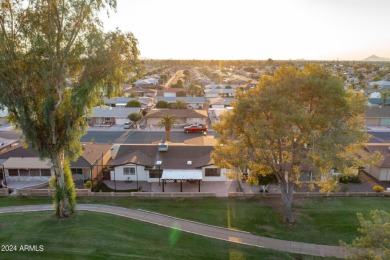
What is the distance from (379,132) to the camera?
64.9 m

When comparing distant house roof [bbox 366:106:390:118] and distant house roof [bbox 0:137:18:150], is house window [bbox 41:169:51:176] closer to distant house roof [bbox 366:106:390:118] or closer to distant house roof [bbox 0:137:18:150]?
distant house roof [bbox 0:137:18:150]

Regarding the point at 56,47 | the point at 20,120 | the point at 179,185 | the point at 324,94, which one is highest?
the point at 56,47

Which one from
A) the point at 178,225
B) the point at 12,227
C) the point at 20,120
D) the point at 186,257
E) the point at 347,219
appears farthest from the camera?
the point at 347,219

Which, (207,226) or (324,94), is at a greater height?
(324,94)

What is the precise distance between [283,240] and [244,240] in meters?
3.17

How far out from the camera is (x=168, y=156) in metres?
40.5

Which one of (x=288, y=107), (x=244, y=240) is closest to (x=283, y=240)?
(x=244, y=240)

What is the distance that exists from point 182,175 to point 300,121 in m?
17.2

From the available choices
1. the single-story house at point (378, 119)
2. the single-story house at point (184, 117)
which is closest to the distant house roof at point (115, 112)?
the single-story house at point (184, 117)

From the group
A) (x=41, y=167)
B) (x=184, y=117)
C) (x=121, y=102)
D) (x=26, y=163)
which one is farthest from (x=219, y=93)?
(x=26, y=163)

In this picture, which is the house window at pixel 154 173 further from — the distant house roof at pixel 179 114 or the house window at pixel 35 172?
the distant house roof at pixel 179 114

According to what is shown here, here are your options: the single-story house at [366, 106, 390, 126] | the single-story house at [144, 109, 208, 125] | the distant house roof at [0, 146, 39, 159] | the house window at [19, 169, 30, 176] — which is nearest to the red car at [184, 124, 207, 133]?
the single-story house at [144, 109, 208, 125]

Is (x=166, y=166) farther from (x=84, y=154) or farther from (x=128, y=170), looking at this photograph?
(x=84, y=154)

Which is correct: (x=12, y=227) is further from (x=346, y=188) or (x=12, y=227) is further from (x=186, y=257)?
(x=346, y=188)
